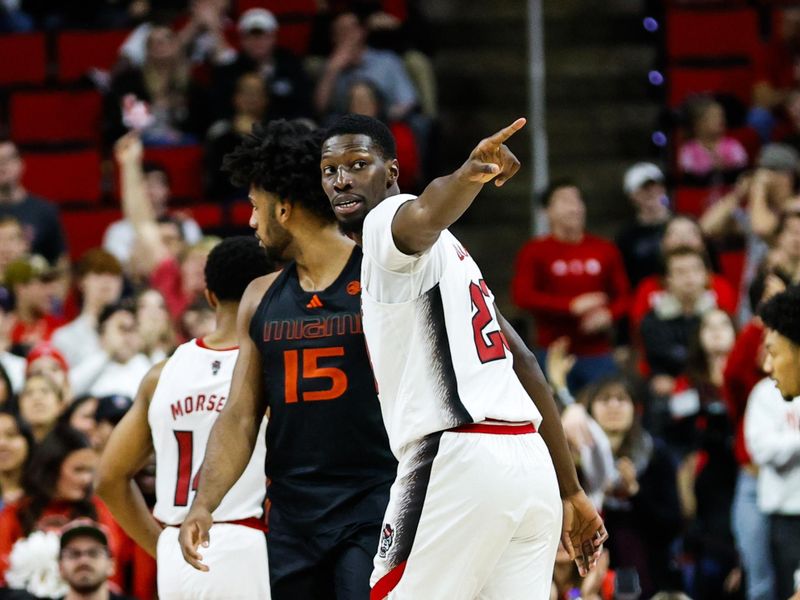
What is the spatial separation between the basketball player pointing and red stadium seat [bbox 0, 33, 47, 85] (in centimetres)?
857

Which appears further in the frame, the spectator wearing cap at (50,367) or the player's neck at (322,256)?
the spectator wearing cap at (50,367)

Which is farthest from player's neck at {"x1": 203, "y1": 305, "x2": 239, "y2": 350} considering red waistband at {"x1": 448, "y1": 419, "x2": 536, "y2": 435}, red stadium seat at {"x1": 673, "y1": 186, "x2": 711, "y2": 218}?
red stadium seat at {"x1": 673, "y1": 186, "x2": 711, "y2": 218}

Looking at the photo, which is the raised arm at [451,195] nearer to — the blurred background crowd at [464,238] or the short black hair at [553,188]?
the blurred background crowd at [464,238]

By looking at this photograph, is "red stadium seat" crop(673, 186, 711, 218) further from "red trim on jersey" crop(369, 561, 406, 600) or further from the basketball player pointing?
"red trim on jersey" crop(369, 561, 406, 600)

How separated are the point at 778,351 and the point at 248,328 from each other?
1.92 m

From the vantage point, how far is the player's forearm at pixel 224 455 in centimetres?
522

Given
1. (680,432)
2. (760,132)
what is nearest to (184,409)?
(680,432)

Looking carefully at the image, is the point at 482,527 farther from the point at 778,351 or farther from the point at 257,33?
the point at 257,33

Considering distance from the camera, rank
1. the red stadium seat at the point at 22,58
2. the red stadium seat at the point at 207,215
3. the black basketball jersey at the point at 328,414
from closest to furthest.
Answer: the black basketball jersey at the point at 328,414, the red stadium seat at the point at 207,215, the red stadium seat at the point at 22,58

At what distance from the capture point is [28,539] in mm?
7672

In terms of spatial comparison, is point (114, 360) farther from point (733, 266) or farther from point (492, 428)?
point (492, 428)

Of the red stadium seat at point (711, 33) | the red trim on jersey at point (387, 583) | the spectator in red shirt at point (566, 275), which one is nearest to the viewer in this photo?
the red trim on jersey at point (387, 583)

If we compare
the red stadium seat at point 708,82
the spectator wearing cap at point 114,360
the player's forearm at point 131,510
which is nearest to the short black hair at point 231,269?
the player's forearm at point 131,510

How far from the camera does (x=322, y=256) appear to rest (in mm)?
5465
